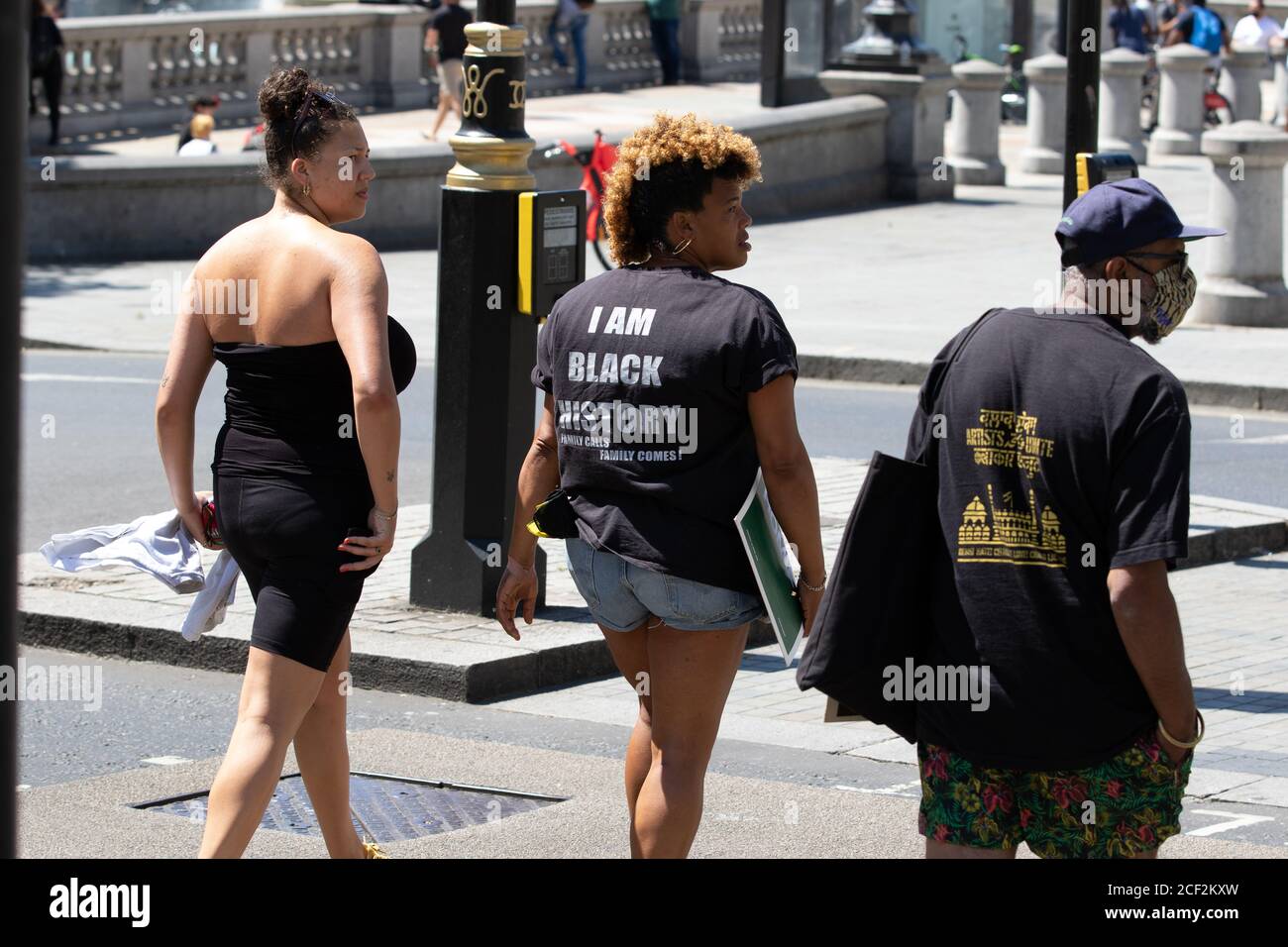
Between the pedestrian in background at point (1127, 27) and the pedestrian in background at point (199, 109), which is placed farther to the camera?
the pedestrian in background at point (1127, 27)

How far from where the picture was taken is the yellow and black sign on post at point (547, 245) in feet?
24.9

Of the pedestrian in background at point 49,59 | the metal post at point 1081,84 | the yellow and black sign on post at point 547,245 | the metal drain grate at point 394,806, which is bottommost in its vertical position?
the metal drain grate at point 394,806

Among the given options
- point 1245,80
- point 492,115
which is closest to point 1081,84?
point 492,115

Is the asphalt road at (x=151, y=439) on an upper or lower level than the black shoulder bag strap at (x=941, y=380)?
lower

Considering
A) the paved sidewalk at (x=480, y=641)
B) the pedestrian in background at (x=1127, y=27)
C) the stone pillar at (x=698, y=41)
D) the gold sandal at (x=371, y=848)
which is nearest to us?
the gold sandal at (x=371, y=848)

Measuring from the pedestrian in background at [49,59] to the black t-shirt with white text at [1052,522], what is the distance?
20.5 metres

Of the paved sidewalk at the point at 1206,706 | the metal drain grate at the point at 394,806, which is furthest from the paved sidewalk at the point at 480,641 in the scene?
the metal drain grate at the point at 394,806

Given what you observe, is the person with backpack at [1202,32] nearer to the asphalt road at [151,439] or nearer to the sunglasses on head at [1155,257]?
the asphalt road at [151,439]

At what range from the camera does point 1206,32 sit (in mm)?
33969

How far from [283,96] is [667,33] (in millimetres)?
30903
